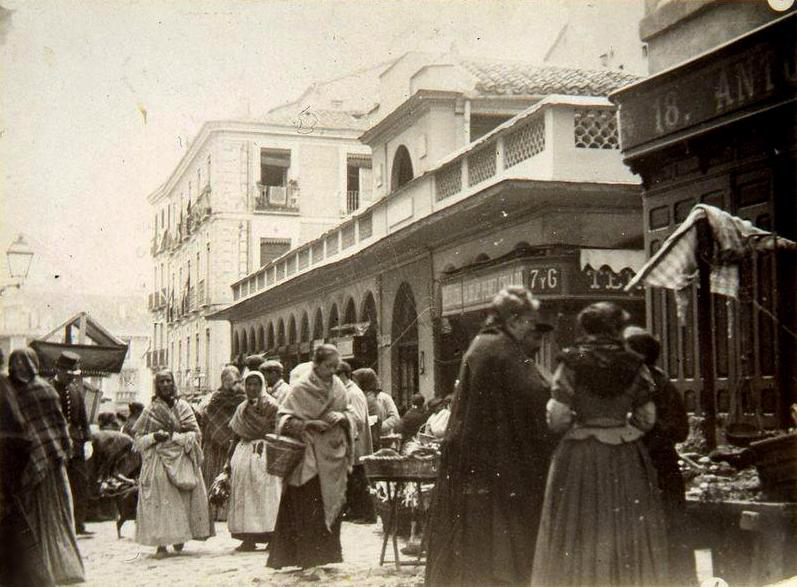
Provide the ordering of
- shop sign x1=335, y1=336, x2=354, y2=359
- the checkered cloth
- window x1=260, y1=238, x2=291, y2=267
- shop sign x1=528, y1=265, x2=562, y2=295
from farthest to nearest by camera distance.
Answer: window x1=260, y1=238, x2=291, y2=267 → shop sign x1=335, y1=336, x2=354, y2=359 → shop sign x1=528, y1=265, x2=562, y2=295 → the checkered cloth

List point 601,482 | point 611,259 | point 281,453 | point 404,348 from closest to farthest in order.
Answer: point 601,482 → point 281,453 → point 611,259 → point 404,348

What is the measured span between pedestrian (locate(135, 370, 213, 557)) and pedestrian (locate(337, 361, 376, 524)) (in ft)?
6.35

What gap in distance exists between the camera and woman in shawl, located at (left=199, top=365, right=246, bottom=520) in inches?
454

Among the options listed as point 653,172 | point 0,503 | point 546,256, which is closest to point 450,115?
point 546,256

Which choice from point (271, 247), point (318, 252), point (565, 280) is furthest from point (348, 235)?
Answer: point (271, 247)

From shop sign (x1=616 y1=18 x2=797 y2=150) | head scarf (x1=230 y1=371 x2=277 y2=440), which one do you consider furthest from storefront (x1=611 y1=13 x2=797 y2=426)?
head scarf (x1=230 y1=371 x2=277 y2=440)

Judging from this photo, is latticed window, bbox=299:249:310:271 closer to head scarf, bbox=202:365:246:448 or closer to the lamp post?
head scarf, bbox=202:365:246:448

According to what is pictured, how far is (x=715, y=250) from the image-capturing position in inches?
283

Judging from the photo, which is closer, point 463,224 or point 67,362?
point 67,362

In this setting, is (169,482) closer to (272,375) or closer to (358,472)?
(272,375)

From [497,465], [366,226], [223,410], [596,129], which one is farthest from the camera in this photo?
[366,226]

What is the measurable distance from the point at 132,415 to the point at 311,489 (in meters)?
7.36

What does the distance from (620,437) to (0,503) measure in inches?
174

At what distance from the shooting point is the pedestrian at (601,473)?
5.39 metres
